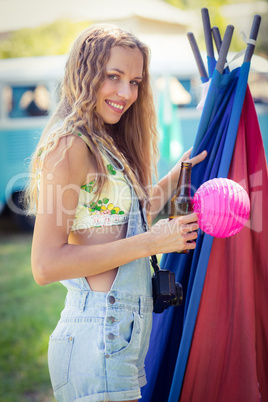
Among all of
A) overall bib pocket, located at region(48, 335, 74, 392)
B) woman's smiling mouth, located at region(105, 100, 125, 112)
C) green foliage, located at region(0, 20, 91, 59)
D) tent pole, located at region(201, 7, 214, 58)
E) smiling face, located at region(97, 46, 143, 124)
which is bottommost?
overall bib pocket, located at region(48, 335, 74, 392)

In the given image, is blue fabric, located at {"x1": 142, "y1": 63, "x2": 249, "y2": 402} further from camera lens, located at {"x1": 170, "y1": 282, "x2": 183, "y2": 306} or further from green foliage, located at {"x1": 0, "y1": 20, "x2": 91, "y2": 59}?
green foliage, located at {"x1": 0, "y1": 20, "x2": 91, "y2": 59}

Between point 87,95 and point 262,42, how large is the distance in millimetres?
15277

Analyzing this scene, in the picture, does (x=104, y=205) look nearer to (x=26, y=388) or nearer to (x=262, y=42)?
(x=26, y=388)

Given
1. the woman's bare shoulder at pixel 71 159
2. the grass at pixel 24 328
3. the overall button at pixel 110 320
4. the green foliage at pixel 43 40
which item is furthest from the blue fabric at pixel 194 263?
the green foliage at pixel 43 40

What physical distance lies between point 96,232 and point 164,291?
0.36 metres

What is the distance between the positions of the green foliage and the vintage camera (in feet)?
35.4

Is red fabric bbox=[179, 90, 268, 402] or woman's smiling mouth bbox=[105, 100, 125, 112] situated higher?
woman's smiling mouth bbox=[105, 100, 125, 112]

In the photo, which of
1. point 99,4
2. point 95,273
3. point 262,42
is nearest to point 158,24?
point 99,4

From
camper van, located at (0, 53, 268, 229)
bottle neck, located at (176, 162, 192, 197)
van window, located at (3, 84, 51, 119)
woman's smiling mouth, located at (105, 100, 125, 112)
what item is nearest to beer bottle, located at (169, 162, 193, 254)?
bottle neck, located at (176, 162, 192, 197)

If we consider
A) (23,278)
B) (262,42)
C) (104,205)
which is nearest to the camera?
(104,205)

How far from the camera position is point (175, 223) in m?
1.53

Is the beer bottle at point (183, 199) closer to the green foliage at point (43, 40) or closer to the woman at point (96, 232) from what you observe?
the woman at point (96, 232)

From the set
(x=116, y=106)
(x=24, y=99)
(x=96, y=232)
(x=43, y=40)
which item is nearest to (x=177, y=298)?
(x=96, y=232)

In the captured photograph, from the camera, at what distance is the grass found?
10.3ft
